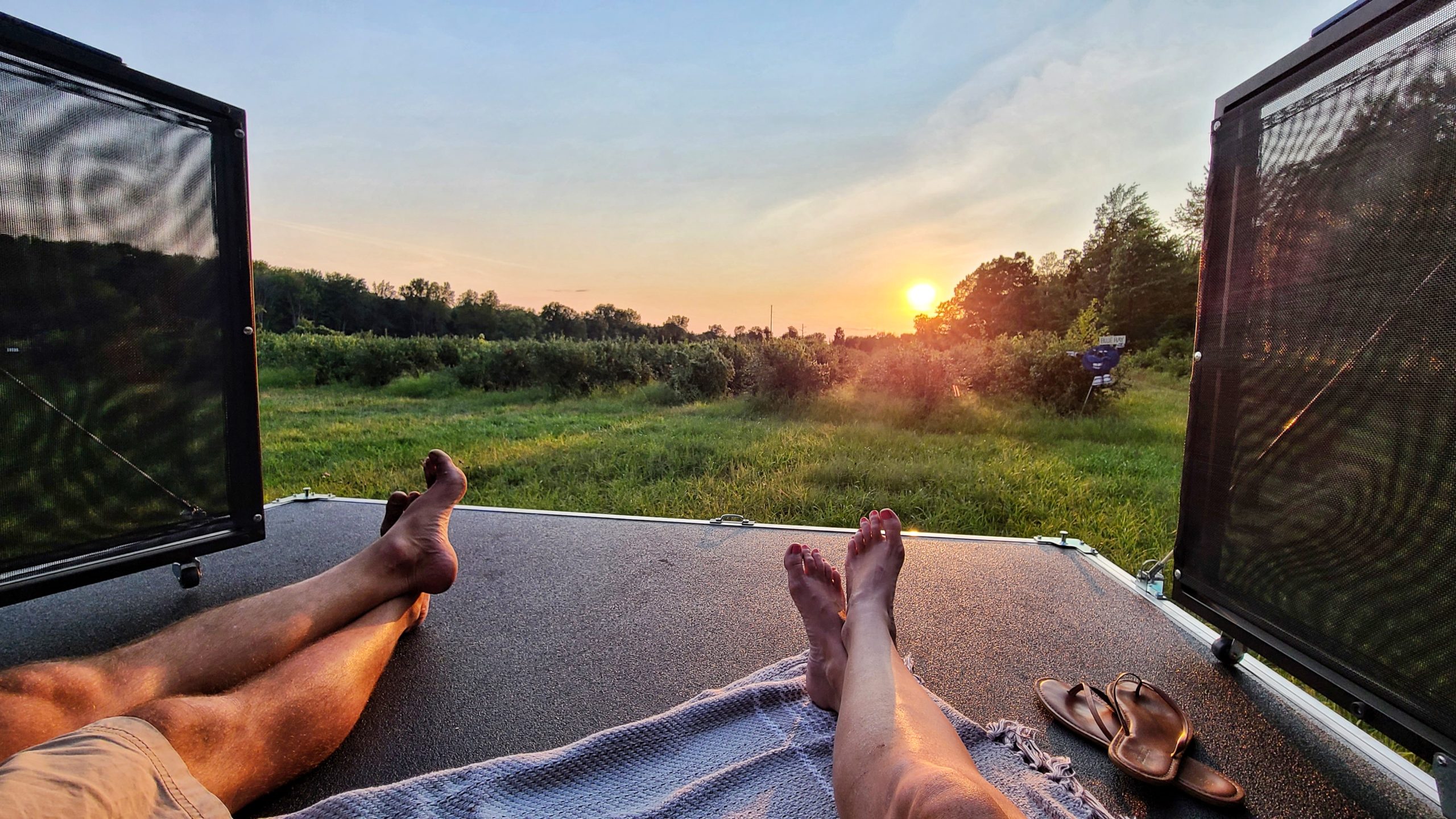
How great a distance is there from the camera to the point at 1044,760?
3.45 ft

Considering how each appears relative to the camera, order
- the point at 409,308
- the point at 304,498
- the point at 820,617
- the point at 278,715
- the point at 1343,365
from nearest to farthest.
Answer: the point at 278,715 → the point at 1343,365 → the point at 820,617 → the point at 304,498 → the point at 409,308

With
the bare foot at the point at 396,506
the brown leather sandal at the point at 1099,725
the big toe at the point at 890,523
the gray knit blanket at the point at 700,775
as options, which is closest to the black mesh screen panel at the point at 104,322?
the bare foot at the point at 396,506

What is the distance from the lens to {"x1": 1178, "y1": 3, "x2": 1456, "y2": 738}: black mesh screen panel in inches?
36.0

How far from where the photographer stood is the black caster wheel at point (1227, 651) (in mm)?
1385

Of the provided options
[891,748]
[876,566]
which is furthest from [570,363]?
[891,748]

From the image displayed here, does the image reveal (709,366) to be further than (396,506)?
Yes

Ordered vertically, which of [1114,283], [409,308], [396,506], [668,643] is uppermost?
[1114,283]

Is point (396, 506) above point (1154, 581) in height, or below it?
above

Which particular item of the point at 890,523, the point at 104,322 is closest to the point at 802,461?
the point at 890,523

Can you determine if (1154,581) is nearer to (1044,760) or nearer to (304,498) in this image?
(1044,760)

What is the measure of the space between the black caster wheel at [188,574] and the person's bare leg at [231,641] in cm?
78

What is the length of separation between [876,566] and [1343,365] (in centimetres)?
102

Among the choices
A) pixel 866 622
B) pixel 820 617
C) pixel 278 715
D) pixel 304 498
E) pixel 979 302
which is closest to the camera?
pixel 278 715

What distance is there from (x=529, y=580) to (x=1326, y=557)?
6.92 ft
